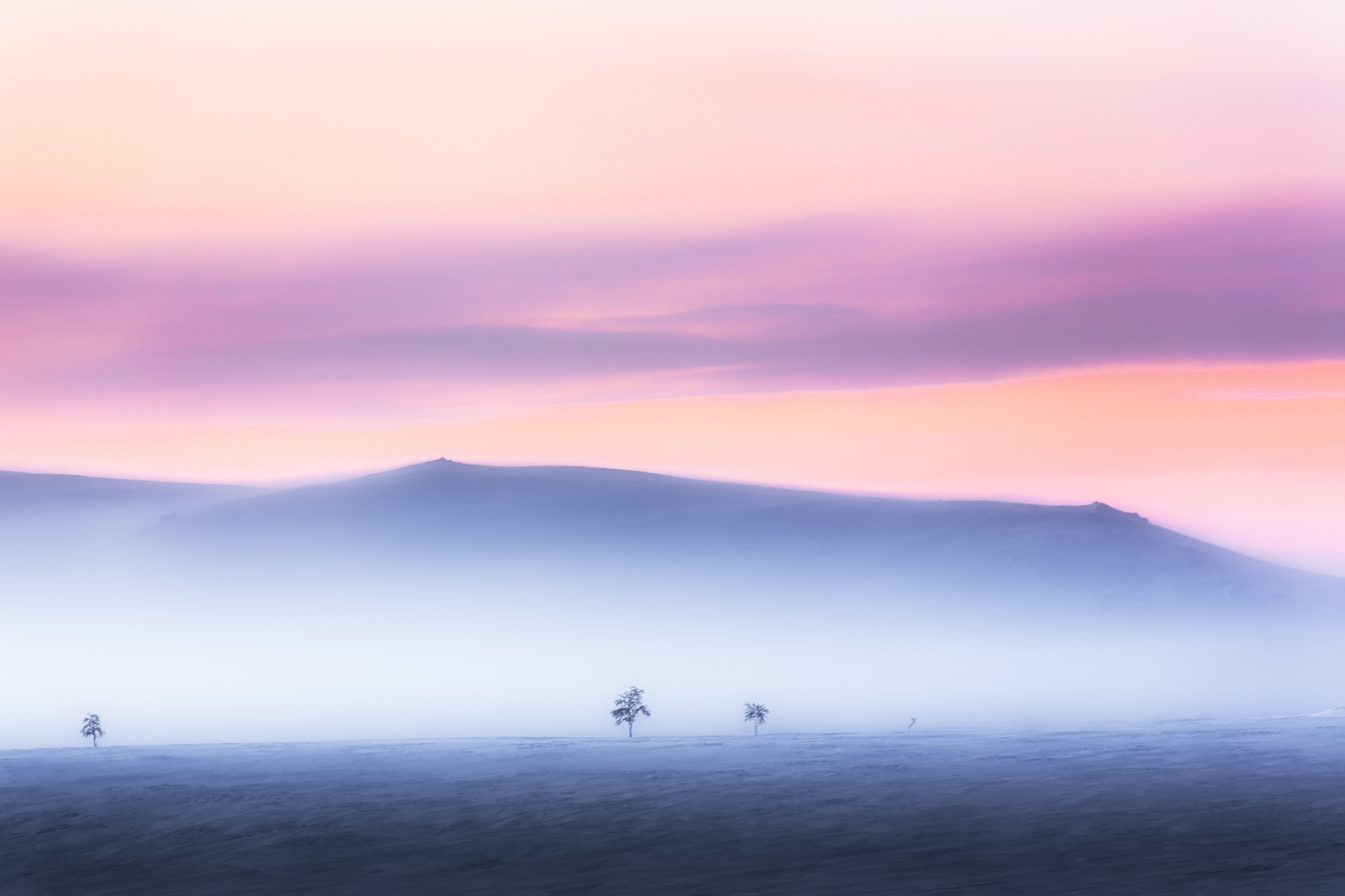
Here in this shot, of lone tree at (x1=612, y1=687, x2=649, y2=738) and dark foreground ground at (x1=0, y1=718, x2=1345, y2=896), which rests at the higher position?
lone tree at (x1=612, y1=687, x2=649, y2=738)

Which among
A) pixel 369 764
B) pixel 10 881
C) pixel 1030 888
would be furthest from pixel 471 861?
pixel 369 764

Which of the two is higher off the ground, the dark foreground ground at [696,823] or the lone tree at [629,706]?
the lone tree at [629,706]

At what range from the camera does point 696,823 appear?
79.1 meters

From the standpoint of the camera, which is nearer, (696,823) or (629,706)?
(696,823)

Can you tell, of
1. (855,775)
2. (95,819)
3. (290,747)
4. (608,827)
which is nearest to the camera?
(608,827)

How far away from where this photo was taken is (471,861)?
218 feet

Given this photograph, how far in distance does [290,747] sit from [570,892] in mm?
105538

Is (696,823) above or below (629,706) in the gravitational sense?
below

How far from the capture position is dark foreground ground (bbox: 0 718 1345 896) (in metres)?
59.4

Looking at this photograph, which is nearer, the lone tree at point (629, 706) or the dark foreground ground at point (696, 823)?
the dark foreground ground at point (696, 823)

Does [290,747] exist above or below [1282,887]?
above

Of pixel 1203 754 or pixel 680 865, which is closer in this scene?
pixel 680 865

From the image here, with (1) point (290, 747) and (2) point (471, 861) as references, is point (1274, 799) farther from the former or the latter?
(1) point (290, 747)

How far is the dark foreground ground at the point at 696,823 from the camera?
59406mm
